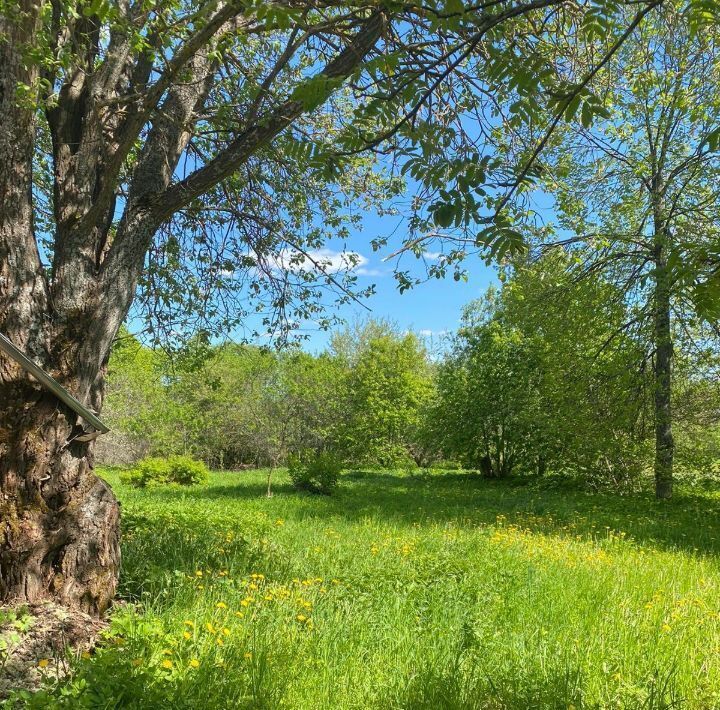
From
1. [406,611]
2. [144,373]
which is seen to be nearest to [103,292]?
[406,611]

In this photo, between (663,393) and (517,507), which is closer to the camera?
(663,393)

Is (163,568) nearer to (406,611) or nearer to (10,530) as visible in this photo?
(10,530)

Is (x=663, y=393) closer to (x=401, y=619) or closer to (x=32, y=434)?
(x=401, y=619)

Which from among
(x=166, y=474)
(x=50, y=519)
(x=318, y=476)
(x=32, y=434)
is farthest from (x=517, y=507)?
(x=166, y=474)

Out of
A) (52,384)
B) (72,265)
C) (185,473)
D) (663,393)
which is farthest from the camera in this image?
(185,473)

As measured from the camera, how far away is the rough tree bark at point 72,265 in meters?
3.22

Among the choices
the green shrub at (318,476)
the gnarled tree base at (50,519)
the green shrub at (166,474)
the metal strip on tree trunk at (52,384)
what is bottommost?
the green shrub at (166,474)

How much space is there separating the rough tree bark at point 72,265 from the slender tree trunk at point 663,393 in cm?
815

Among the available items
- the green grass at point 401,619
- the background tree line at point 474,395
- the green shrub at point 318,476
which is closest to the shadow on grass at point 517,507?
the green shrub at point 318,476

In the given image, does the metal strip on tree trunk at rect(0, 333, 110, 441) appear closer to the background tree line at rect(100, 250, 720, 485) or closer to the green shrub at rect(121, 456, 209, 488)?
the background tree line at rect(100, 250, 720, 485)

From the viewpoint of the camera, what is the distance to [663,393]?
33.2ft

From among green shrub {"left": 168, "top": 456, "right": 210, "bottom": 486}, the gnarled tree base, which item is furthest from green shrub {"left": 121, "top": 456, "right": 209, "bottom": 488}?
the gnarled tree base

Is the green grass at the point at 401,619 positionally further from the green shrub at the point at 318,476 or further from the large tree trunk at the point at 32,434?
the green shrub at the point at 318,476

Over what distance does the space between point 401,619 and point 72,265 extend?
3.37m
